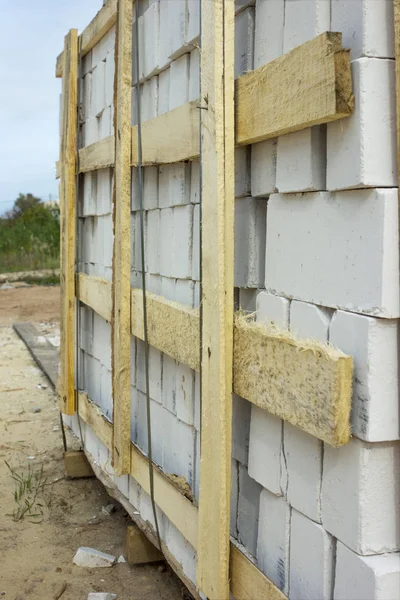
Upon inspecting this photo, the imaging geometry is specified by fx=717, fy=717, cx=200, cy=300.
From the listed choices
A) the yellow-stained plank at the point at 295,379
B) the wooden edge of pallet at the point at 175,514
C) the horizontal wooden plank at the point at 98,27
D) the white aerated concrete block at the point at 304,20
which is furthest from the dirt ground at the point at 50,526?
the horizontal wooden plank at the point at 98,27

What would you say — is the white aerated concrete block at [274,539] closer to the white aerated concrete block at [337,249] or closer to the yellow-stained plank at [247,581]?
the yellow-stained plank at [247,581]

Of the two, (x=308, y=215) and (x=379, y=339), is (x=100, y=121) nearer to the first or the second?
(x=308, y=215)

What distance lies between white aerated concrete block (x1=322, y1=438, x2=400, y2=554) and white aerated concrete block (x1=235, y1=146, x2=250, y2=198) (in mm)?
1040

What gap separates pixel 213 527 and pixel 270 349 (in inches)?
29.9

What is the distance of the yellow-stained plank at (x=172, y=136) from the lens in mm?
2830

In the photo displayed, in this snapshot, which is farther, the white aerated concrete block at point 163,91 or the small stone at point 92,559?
the small stone at point 92,559

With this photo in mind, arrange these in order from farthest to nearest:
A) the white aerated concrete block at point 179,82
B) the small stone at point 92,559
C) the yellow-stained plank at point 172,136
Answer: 1. the small stone at point 92,559
2. the white aerated concrete block at point 179,82
3. the yellow-stained plank at point 172,136

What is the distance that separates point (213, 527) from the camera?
2596 millimetres

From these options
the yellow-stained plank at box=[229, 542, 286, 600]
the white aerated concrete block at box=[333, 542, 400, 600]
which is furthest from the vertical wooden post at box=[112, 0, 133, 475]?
the white aerated concrete block at box=[333, 542, 400, 600]

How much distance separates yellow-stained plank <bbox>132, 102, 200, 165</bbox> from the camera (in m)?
2.83

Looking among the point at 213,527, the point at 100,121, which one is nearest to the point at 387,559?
the point at 213,527

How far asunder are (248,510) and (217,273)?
0.92 meters

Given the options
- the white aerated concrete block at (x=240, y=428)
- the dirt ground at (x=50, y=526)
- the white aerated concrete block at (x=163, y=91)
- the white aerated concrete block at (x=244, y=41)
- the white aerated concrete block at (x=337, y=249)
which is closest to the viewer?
the white aerated concrete block at (x=337, y=249)

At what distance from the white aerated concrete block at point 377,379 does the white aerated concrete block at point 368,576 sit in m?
0.35
